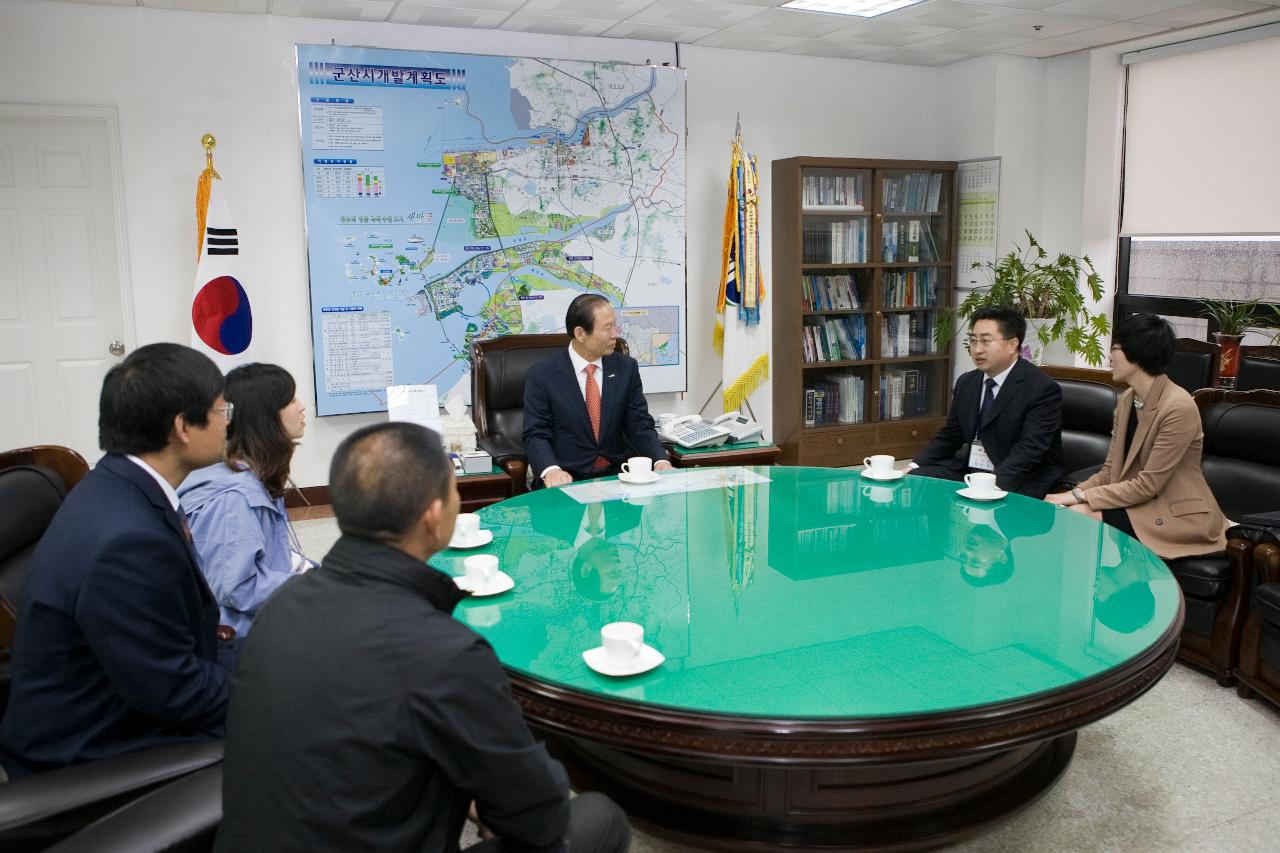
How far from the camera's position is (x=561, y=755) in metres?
2.45

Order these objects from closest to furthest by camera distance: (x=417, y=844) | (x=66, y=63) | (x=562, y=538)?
(x=417, y=844)
(x=562, y=538)
(x=66, y=63)

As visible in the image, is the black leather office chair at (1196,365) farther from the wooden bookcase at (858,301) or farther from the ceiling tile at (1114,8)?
the wooden bookcase at (858,301)

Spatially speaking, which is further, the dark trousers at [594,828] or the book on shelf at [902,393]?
the book on shelf at [902,393]

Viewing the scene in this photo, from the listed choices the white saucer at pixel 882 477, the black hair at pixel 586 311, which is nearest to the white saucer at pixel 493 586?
the white saucer at pixel 882 477

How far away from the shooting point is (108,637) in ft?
5.35

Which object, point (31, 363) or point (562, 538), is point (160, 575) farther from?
point (31, 363)

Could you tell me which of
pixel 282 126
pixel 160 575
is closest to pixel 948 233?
pixel 282 126

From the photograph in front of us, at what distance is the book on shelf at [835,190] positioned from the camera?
6.16 m

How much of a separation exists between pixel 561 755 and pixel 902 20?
4533mm

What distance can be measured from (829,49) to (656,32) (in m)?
1.23

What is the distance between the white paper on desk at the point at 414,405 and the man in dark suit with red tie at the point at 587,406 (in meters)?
0.44

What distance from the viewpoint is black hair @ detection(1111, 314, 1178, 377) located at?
3207mm

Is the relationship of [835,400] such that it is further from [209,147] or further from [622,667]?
[622,667]

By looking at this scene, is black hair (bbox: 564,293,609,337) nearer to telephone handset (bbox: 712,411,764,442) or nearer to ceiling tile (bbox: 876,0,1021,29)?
telephone handset (bbox: 712,411,764,442)
